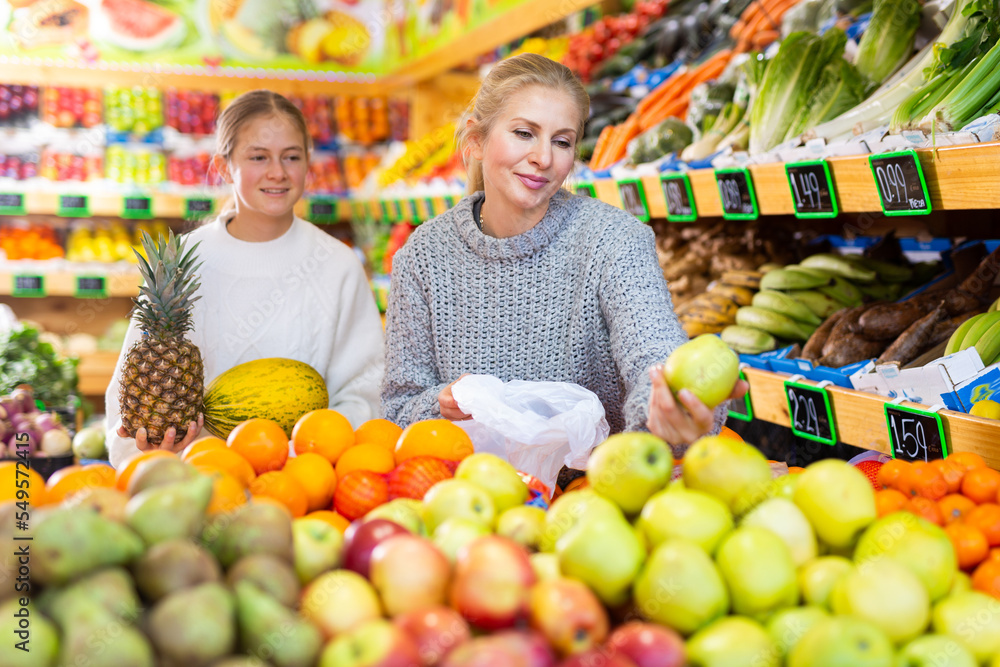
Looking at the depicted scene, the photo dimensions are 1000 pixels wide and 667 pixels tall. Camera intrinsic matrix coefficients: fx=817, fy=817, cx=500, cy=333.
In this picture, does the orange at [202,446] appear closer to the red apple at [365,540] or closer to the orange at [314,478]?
the orange at [314,478]

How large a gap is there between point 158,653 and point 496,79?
55.7 inches

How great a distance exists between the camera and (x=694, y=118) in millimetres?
3074

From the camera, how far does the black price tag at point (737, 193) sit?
7.41ft

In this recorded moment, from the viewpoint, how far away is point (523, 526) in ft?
3.32

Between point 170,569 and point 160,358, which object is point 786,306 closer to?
point 160,358

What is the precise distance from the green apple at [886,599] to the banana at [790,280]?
1854 millimetres

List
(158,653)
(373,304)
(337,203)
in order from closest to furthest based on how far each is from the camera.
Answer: (158,653) < (373,304) < (337,203)

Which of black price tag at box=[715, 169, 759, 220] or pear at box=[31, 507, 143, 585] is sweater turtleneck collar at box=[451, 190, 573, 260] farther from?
pear at box=[31, 507, 143, 585]

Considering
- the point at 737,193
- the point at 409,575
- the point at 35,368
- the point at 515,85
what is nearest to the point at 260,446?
the point at 409,575

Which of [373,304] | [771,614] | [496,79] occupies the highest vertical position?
[496,79]

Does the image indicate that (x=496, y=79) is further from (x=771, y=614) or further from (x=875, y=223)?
(x=875, y=223)

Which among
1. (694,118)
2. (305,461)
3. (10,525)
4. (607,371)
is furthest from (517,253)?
(694,118)

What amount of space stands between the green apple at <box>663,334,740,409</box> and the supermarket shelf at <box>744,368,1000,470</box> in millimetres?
665

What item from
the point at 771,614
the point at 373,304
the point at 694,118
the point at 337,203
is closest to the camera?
the point at 771,614
